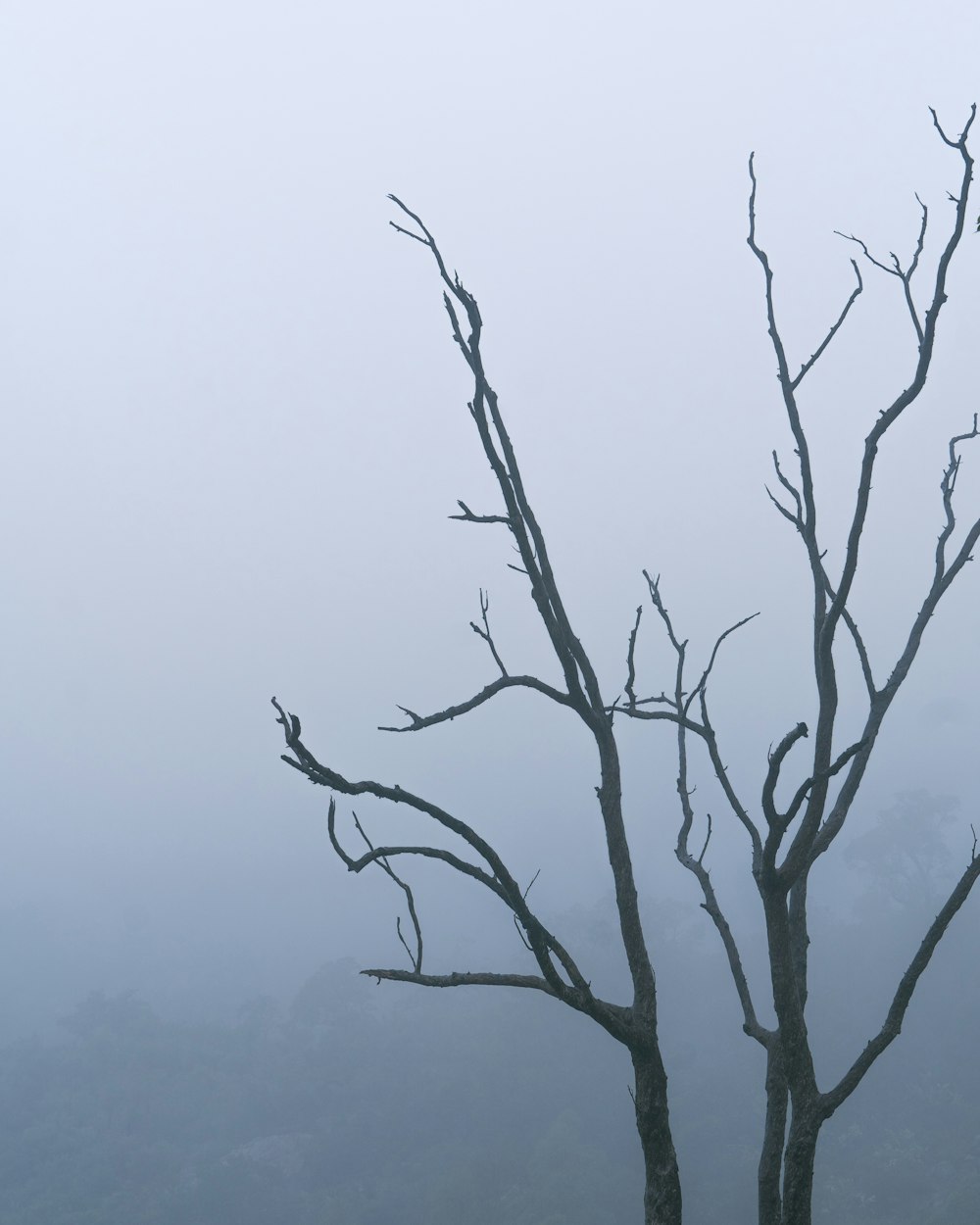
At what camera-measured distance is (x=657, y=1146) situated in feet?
13.0

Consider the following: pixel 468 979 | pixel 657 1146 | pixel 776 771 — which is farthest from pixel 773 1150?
pixel 776 771

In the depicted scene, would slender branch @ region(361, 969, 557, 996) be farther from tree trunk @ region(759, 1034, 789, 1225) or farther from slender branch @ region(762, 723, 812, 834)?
tree trunk @ region(759, 1034, 789, 1225)

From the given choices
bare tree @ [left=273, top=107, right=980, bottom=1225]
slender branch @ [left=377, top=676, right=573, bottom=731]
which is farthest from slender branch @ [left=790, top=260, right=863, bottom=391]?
slender branch @ [left=377, top=676, right=573, bottom=731]

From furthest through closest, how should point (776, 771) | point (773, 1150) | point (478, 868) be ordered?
point (773, 1150) < point (478, 868) < point (776, 771)

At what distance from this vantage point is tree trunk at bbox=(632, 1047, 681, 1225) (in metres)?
3.92

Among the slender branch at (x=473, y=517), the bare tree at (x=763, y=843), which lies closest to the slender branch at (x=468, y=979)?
the bare tree at (x=763, y=843)

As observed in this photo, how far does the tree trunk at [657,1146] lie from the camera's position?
3918mm

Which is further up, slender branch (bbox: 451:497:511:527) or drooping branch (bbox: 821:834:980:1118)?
slender branch (bbox: 451:497:511:527)

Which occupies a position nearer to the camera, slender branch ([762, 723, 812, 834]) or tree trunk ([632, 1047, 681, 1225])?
slender branch ([762, 723, 812, 834])

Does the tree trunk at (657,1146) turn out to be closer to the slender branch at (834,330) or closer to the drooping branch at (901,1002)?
the drooping branch at (901,1002)

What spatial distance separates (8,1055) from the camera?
80812 millimetres

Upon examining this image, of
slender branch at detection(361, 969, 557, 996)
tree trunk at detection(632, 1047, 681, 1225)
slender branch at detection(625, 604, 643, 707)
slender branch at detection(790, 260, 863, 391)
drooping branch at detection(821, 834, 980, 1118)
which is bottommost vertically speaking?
tree trunk at detection(632, 1047, 681, 1225)

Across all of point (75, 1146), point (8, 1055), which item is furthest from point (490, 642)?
point (8, 1055)

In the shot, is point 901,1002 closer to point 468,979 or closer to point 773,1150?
point 773,1150
